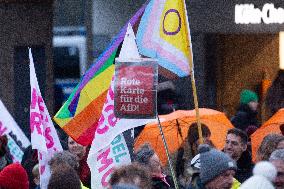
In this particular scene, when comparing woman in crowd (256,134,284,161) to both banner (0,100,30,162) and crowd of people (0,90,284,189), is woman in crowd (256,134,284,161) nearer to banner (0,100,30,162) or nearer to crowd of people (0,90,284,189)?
crowd of people (0,90,284,189)

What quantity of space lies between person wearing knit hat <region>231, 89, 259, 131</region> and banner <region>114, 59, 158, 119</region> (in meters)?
5.08

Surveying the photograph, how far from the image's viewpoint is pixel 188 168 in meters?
10.6

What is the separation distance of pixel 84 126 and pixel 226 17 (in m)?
8.77

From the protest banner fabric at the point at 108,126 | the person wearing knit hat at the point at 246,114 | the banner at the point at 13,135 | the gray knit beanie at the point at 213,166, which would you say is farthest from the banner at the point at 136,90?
the person wearing knit hat at the point at 246,114

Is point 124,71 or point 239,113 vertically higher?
point 124,71

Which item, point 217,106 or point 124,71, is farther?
point 217,106

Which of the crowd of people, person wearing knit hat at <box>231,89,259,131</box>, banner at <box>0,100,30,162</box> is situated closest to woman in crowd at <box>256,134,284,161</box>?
the crowd of people

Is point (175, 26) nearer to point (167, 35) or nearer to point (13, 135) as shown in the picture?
point (167, 35)

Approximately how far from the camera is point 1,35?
18.2 metres

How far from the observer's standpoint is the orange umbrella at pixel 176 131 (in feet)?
40.8

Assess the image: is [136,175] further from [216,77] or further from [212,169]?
[216,77]

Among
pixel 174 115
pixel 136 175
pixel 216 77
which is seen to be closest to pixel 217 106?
pixel 216 77

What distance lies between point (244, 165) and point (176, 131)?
177cm

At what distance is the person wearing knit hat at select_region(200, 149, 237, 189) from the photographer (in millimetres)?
8047
